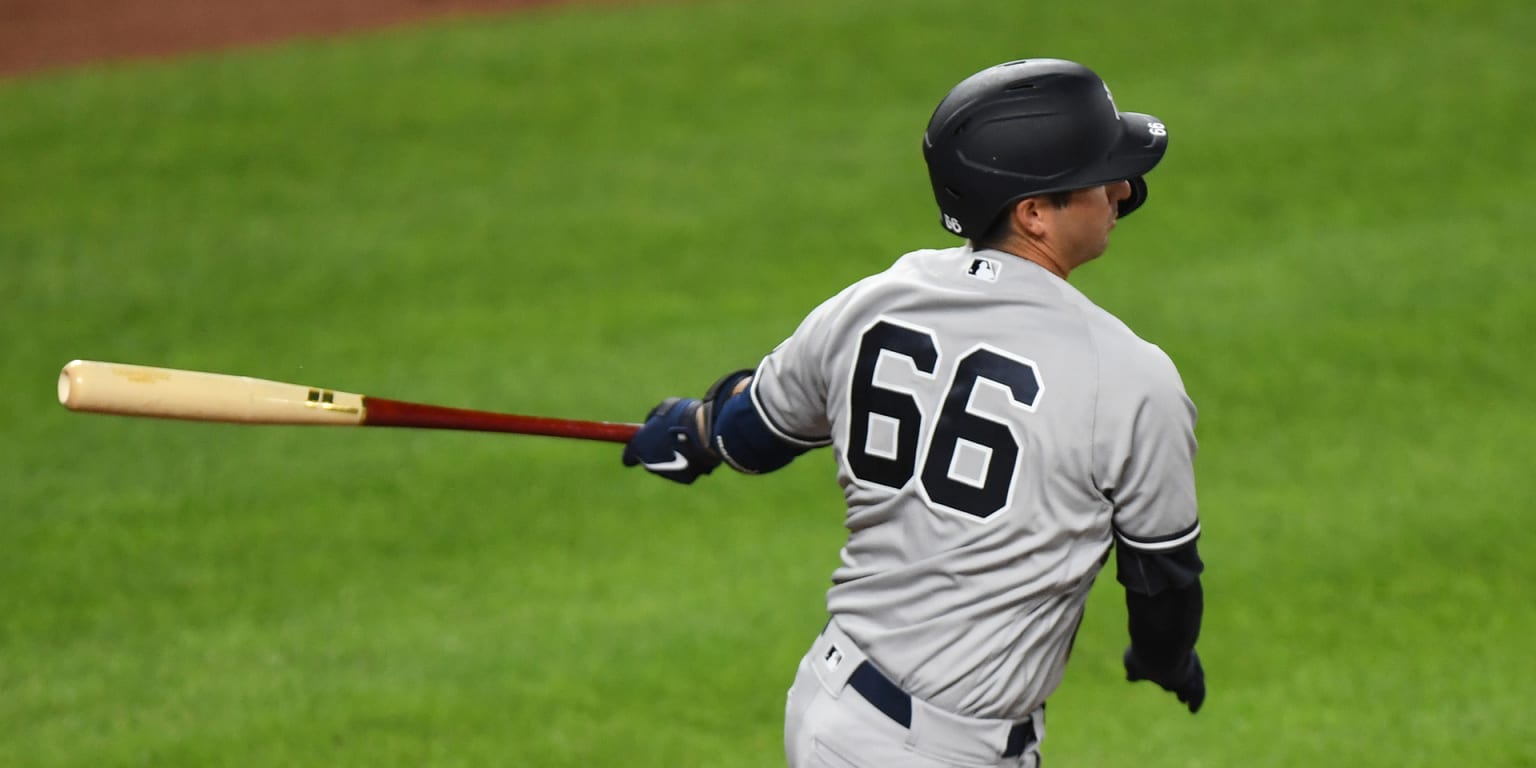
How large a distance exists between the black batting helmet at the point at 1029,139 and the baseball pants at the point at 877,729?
2.45 ft

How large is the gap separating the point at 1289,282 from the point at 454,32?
5.04 metres

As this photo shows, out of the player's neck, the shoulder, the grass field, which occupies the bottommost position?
the grass field

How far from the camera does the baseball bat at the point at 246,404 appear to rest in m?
2.96

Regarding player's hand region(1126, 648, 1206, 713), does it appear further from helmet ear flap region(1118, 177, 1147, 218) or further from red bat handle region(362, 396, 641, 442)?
red bat handle region(362, 396, 641, 442)

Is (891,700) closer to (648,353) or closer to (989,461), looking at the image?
(989,461)

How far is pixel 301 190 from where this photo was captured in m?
7.75

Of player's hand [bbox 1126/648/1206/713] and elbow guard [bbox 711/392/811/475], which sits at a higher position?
elbow guard [bbox 711/392/811/475]

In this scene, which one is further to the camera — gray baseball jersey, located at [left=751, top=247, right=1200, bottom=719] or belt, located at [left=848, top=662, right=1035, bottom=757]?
→ belt, located at [left=848, top=662, right=1035, bottom=757]

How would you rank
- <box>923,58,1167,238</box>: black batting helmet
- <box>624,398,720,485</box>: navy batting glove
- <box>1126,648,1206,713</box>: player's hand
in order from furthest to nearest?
<box>624,398,720,485</box>: navy batting glove < <box>1126,648,1206,713</box>: player's hand < <box>923,58,1167,238</box>: black batting helmet

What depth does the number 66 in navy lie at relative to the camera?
2584 millimetres

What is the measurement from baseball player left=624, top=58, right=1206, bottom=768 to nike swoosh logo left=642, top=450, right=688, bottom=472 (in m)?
0.49

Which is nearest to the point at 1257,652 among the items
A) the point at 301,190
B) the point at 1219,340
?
the point at 1219,340

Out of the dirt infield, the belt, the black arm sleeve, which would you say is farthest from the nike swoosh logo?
the dirt infield

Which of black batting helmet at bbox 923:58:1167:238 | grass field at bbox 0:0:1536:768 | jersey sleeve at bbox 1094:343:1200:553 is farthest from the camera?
grass field at bbox 0:0:1536:768
